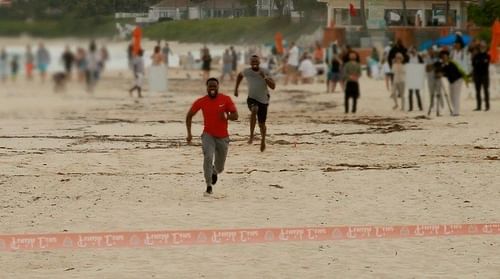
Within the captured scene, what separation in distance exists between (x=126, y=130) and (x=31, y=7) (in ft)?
37.1

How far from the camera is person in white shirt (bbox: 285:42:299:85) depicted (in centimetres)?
4578

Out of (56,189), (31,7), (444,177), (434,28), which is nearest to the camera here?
(31,7)

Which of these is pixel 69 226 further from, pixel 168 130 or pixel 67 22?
pixel 168 130

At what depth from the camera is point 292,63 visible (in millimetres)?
47531

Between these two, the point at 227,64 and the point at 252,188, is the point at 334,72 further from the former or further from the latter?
the point at 252,188

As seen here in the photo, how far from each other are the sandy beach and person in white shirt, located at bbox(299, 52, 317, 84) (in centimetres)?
1836

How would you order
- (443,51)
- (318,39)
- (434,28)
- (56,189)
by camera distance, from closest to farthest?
(56,189) → (443,51) → (318,39) → (434,28)

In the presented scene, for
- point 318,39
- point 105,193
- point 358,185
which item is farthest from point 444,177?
point 318,39

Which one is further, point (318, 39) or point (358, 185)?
point (318, 39)

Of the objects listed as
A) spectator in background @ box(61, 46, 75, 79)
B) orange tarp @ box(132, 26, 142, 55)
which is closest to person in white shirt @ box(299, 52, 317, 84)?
orange tarp @ box(132, 26, 142, 55)

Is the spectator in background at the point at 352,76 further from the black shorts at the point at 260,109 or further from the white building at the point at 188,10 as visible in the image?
the black shorts at the point at 260,109

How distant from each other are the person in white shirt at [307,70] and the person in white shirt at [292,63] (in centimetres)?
22

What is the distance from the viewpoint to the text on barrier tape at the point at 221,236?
501 inches

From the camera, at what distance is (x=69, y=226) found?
13820mm
